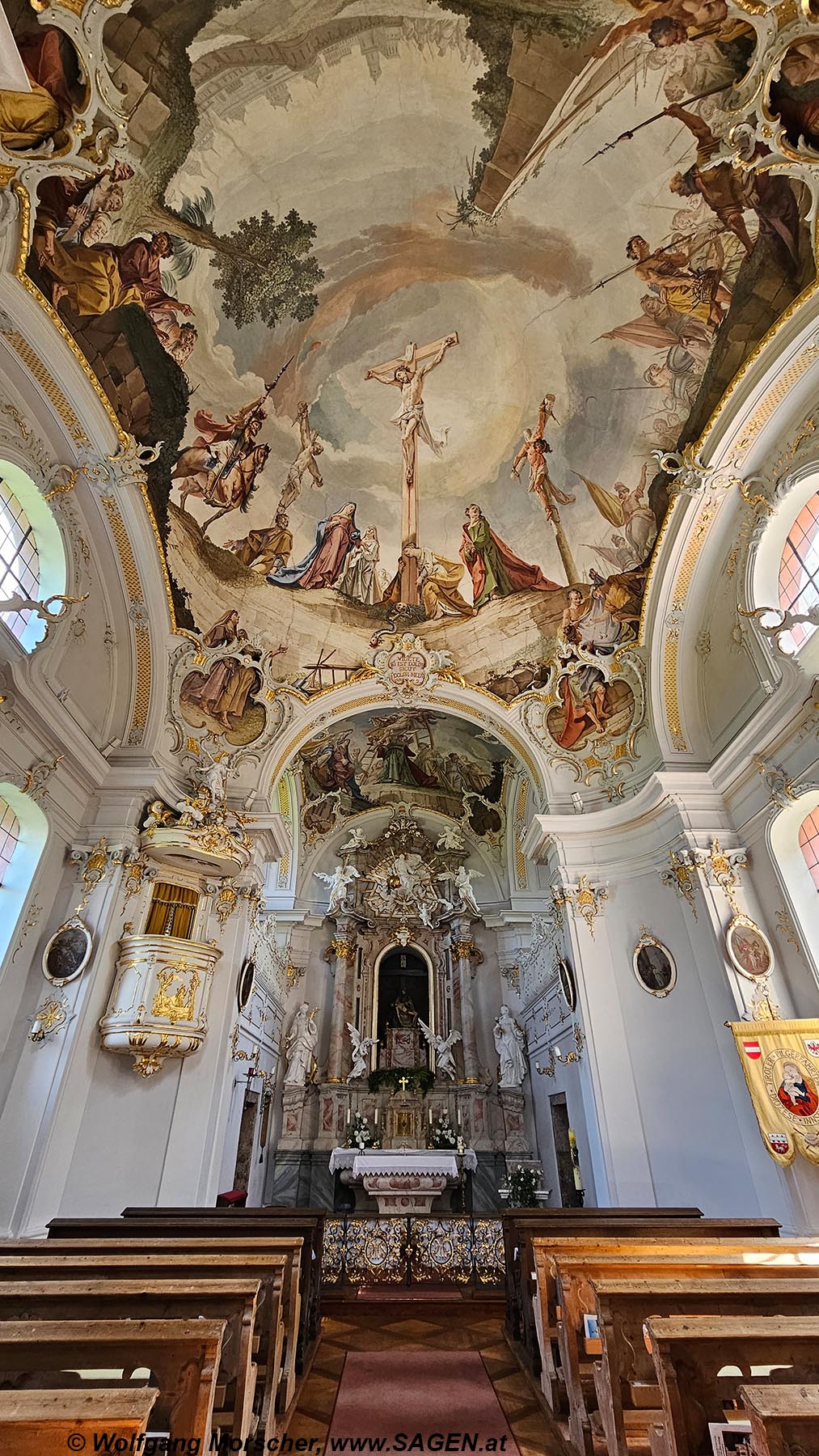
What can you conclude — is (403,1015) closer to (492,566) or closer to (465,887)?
(465,887)

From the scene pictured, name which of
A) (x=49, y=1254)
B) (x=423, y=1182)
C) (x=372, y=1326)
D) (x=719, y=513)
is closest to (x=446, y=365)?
(x=719, y=513)

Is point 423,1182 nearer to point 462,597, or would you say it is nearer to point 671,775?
point 671,775

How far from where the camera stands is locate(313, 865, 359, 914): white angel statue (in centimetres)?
1877

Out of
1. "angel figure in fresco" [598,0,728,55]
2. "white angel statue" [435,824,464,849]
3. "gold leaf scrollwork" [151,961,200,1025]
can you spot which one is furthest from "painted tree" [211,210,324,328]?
"white angel statue" [435,824,464,849]

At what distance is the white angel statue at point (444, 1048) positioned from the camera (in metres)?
17.2

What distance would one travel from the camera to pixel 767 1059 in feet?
28.0

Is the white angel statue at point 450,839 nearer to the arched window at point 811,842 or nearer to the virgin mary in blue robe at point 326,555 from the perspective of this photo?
the virgin mary in blue robe at point 326,555

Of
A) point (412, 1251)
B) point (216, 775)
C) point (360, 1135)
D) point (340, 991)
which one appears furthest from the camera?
point (340, 991)

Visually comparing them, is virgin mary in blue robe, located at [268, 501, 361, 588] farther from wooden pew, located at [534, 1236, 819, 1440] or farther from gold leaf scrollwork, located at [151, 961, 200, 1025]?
wooden pew, located at [534, 1236, 819, 1440]

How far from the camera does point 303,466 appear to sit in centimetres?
1259

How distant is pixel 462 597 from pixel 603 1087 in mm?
9248

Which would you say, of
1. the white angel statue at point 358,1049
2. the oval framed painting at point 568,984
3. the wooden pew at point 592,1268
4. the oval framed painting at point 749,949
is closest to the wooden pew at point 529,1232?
the wooden pew at point 592,1268

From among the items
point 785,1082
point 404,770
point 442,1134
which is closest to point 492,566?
point 404,770

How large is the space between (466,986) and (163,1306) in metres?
15.9
